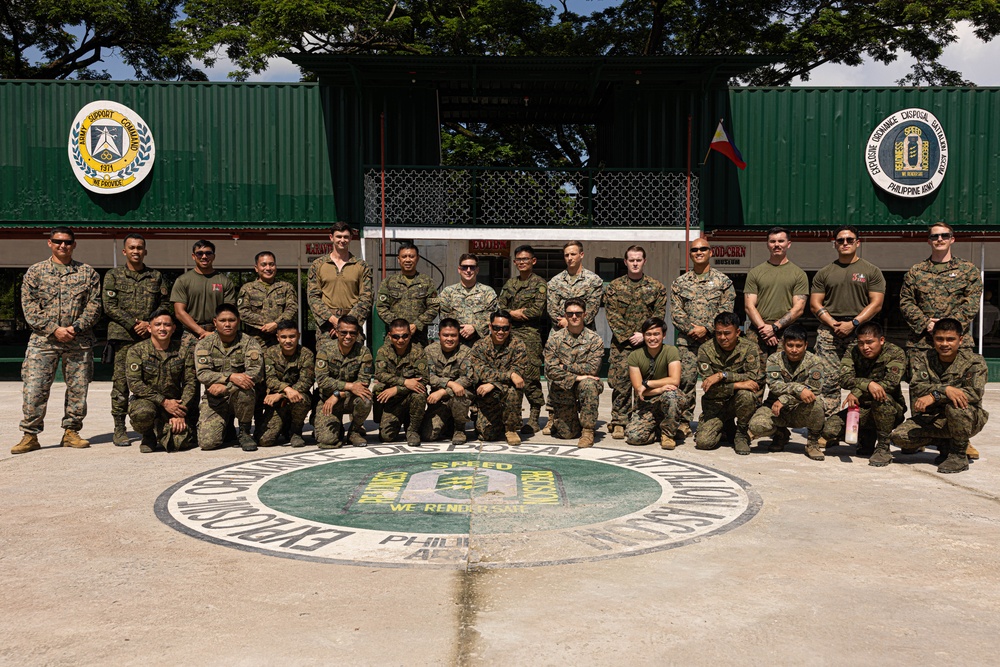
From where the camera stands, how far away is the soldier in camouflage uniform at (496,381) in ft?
24.8

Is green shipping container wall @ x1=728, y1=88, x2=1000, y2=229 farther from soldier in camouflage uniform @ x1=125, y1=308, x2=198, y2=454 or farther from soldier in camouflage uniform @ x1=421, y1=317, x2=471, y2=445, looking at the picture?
soldier in camouflage uniform @ x1=125, y1=308, x2=198, y2=454

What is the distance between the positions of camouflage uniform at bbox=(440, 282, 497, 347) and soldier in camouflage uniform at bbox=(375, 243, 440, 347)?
5.5 inches

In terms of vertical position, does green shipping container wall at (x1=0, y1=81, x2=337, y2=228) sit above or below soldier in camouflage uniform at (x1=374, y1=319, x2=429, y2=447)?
above

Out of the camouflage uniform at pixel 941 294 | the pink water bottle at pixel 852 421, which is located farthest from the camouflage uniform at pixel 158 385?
the camouflage uniform at pixel 941 294

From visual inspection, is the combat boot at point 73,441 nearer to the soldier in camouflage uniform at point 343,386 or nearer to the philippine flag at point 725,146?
the soldier in camouflage uniform at point 343,386

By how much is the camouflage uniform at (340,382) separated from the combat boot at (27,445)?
2.53 metres

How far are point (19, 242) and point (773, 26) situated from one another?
1996cm

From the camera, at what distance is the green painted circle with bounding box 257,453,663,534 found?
477 cm

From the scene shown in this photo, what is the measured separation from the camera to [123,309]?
24.2ft

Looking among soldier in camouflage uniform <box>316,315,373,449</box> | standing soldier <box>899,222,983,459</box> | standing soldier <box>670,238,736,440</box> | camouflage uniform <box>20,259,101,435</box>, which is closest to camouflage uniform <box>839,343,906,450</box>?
standing soldier <box>899,222,983,459</box>

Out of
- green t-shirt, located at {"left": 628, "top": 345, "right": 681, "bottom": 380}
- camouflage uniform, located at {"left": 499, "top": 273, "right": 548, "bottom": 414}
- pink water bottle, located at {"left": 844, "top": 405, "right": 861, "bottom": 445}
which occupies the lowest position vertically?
pink water bottle, located at {"left": 844, "top": 405, "right": 861, "bottom": 445}

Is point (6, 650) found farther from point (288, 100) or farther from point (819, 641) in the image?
point (288, 100)

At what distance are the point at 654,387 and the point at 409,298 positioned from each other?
2664 millimetres

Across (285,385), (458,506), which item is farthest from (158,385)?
(458,506)
